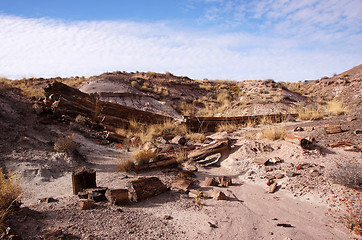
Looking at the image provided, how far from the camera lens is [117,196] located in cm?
447

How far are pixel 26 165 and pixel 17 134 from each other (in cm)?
190

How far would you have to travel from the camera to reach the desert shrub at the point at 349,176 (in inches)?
181

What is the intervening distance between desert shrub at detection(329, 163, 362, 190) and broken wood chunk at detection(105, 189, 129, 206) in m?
4.00

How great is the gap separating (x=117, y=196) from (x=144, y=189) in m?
0.61

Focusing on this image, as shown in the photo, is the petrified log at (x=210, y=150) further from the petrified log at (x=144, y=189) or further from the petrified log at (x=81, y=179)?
the petrified log at (x=81, y=179)

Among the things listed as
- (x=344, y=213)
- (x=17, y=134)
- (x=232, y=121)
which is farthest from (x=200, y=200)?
(x=232, y=121)

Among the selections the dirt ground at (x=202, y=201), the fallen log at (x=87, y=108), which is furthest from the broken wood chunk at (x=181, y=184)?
the fallen log at (x=87, y=108)

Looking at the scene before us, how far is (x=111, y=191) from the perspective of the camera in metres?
4.47

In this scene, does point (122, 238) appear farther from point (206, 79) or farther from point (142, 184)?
point (206, 79)

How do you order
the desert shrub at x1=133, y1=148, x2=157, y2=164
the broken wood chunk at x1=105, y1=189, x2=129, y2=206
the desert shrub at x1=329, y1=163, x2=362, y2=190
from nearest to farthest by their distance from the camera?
the broken wood chunk at x1=105, y1=189, x2=129, y2=206, the desert shrub at x1=329, y1=163, x2=362, y2=190, the desert shrub at x1=133, y1=148, x2=157, y2=164

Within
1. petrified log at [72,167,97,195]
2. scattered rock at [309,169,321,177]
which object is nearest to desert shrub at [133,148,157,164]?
petrified log at [72,167,97,195]

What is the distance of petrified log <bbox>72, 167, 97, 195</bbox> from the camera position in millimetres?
4963

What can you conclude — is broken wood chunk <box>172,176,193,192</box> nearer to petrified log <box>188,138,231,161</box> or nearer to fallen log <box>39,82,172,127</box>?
petrified log <box>188,138,231,161</box>

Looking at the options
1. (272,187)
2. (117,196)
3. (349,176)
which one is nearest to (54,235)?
(117,196)
